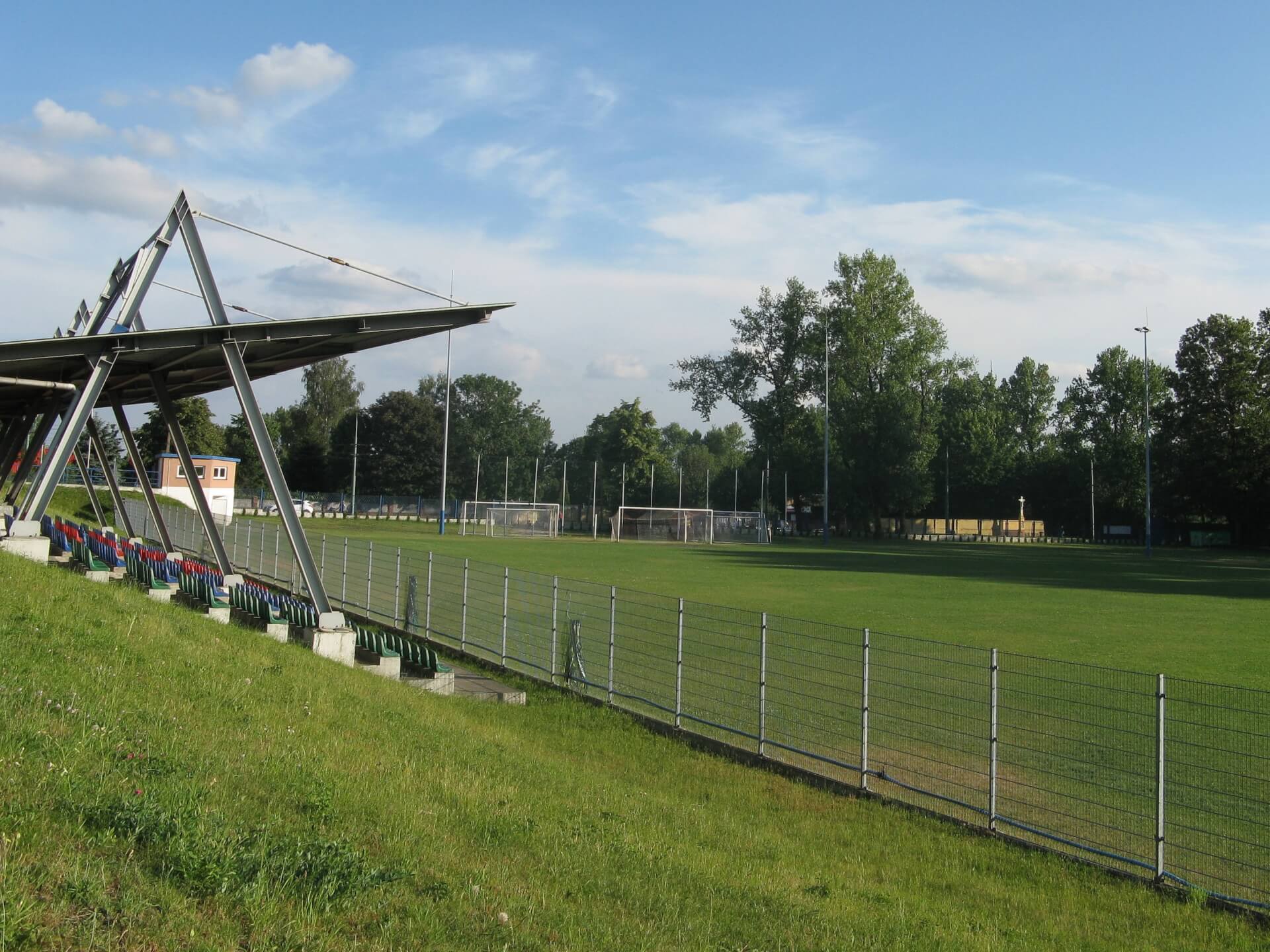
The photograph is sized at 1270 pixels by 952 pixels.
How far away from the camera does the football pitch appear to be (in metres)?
20.4

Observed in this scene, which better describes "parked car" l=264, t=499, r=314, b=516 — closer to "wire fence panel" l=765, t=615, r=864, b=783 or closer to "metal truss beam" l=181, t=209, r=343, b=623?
"metal truss beam" l=181, t=209, r=343, b=623

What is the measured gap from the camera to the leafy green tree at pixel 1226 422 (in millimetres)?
72938

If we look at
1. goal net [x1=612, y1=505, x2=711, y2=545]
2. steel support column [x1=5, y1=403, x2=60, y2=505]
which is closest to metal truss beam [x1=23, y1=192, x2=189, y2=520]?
steel support column [x1=5, y1=403, x2=60, y2=505]

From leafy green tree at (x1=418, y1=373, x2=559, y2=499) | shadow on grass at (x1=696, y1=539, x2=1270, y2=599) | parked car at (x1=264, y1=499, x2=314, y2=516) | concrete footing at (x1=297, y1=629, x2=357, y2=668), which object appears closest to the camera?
concrete footing at (x1=297, y1=629, x2=357, y2=668)

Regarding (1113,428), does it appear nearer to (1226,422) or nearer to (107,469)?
(1226,422)

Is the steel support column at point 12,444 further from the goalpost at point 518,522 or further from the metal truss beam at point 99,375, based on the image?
the goalpost at point 518,522

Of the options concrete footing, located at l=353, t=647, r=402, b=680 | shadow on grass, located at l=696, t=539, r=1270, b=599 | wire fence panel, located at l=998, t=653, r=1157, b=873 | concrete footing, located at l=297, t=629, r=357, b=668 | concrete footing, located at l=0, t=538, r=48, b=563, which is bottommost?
shadow on grass, located at l=696, t=539, r=1270, b=599

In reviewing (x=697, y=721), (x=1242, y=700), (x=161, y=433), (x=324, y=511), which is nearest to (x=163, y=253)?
(x=697, y=721)

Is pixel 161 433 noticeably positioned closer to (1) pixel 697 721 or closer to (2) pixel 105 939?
(1) pixel 697 721

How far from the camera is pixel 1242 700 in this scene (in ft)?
46.6

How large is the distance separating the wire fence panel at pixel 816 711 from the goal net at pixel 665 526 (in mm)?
64471

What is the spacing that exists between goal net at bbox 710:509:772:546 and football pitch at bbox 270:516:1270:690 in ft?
46.6

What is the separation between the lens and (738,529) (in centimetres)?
8581

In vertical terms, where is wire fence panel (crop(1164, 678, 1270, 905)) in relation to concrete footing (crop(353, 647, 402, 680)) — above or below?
below
